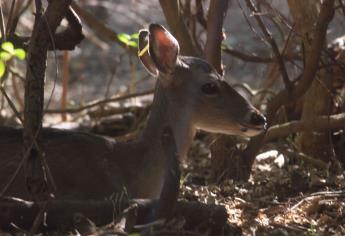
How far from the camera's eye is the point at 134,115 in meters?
8.48

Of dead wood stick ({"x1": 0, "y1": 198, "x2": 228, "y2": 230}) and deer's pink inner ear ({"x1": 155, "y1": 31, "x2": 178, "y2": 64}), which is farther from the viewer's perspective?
deer's pink inner ear ({"x1": 155, "y1": 31, "x2": 178, "y2": 64})

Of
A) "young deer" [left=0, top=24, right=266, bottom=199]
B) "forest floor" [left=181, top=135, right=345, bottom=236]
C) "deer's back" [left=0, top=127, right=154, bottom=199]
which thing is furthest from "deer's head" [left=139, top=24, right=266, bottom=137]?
"forest floor" [left=181, top=135, right=345, bottom=236]

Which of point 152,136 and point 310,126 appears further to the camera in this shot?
Result: point 310,126

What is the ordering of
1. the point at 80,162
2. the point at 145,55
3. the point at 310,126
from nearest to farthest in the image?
the point at 80,162
the point at 145,55
the point at 310,126

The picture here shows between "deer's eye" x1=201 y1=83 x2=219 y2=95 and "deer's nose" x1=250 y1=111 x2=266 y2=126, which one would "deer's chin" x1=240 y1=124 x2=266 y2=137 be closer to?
Result: "deer's nose" x1=250 y1=111 x2=266 y2=126

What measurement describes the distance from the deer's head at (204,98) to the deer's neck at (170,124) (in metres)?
0.02

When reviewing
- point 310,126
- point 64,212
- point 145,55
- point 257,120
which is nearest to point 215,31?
point 145,55

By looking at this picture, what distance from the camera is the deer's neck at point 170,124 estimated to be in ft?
17.9

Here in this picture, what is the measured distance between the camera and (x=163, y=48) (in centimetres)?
528

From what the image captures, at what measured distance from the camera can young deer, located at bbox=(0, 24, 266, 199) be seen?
510 cm

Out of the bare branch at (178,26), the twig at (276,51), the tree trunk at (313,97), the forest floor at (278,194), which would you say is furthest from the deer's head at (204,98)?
the tree trunk at (313,97)

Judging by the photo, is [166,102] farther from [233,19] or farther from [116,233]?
[233,19]

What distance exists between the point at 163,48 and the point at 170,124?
0.50m

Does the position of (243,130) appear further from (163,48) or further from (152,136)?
(163,48)
